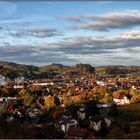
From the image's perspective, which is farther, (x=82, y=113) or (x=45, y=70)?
(x=45, y=70)

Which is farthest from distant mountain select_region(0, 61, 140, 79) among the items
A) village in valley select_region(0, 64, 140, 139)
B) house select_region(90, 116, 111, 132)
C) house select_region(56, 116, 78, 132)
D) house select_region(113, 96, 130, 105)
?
house select_region(90, 116, 111, 132)

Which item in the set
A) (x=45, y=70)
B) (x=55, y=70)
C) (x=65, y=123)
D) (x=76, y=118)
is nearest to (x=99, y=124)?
(x=65, y=123)

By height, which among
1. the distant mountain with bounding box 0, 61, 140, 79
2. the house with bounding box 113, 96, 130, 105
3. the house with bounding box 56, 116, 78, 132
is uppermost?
the distant mountain with bounding box 0, 61, 140, 79

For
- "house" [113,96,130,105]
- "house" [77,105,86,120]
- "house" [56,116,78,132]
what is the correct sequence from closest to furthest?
"house" [56,116,78,132] → "house" [77,105,86,120] → "house" [113,96,130,105]

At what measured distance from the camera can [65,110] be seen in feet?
83.3

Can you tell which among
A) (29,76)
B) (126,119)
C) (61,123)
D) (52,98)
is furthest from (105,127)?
(29,76)

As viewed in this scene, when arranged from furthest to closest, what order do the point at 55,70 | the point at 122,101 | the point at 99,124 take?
1. the point at 55,70
2. the point at 122,101
3. the point at 99,124

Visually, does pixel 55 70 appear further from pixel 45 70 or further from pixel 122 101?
pixel 122 101

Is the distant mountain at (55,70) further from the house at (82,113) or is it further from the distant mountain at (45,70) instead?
the house at (82,113)

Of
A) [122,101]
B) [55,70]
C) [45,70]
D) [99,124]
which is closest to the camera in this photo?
[99,124]

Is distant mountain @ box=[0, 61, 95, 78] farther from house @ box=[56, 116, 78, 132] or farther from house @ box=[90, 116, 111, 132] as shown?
house @ box=[90, 116, 111, 132]

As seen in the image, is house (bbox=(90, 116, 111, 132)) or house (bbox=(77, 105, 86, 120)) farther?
house (bbox=(77, 105, 86, 120))

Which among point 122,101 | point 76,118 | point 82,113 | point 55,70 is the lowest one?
point 122,101

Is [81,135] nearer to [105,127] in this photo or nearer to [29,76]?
[105,127]
